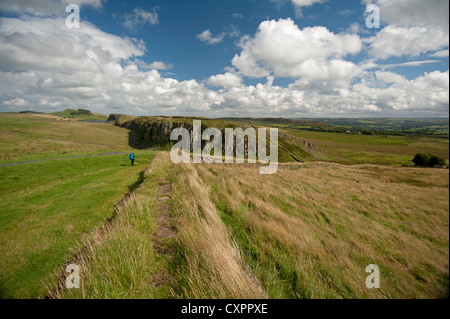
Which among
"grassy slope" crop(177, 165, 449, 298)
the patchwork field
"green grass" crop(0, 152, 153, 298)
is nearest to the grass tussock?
the patchwork field

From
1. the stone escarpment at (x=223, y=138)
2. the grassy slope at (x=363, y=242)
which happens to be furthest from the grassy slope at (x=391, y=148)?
the stone escarpment at (x=223, y=138)

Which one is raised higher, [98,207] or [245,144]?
[245,144]

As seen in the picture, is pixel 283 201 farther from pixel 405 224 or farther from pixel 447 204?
pixel 447 204

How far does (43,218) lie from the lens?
823cm

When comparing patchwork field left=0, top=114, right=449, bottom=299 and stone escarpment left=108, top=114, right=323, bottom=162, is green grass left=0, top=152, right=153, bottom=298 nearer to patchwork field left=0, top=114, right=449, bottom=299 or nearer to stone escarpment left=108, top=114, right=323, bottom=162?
patchwork field left=0, top=114, right=449, bottom=299

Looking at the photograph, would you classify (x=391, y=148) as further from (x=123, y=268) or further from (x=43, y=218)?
(x=43, y=218)

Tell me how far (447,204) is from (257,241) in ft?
14.3

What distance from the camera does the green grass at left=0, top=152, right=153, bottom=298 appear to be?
5.00 meters

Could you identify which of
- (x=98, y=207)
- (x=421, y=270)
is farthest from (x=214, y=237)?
(x=98, y=207)

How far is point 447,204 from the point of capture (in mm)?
1352

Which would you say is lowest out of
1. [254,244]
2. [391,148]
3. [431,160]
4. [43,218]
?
[43,218]

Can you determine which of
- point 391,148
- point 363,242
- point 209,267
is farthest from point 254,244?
point 391,148

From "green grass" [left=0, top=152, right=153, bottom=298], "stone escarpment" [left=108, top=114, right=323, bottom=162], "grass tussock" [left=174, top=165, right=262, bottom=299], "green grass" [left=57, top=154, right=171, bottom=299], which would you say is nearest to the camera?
"grass tussock" [left=174, top=165, right=262, bottom=299]

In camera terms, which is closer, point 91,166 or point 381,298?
point 381,298
